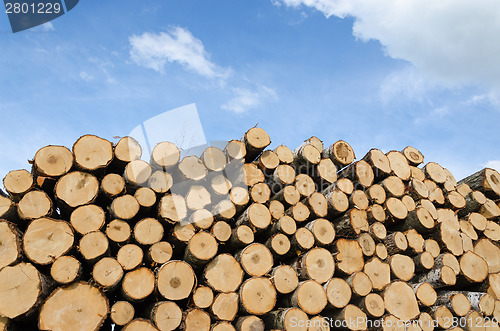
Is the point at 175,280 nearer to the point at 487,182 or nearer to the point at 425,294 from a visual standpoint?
the point at 425,294

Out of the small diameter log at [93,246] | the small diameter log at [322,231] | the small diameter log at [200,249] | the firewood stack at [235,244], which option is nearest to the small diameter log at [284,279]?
the firewood stack at [235,244]

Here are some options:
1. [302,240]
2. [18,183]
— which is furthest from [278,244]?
[18,183]

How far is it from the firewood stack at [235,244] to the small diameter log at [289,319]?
0.06ft

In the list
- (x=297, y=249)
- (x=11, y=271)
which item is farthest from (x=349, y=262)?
(x=11, y=271)

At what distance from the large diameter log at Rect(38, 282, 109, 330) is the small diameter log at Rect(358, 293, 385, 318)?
2937mm

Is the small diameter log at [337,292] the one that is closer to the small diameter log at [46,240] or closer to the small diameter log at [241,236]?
the small diameter log at [241,236]

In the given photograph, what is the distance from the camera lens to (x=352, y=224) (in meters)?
4.57

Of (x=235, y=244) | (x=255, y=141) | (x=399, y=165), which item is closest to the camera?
(x=235, y=244)

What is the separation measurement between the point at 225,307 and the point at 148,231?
123cm

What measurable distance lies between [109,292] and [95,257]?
0.43 metres

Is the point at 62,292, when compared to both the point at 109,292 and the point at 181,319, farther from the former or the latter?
the point at 181,319

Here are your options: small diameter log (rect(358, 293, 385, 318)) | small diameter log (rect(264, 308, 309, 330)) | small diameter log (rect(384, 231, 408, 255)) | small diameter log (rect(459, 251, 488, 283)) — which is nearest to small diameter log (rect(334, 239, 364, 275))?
small diameter log (rect(358, 293, 385, 318))

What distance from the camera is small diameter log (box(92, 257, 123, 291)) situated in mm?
3442

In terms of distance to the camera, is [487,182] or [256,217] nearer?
[256,217]
